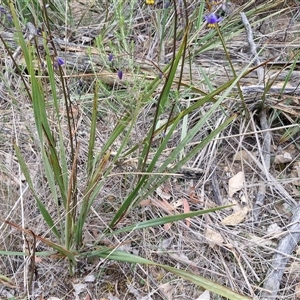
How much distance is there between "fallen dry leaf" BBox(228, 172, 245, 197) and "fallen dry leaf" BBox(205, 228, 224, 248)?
194mm

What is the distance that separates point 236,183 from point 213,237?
0.87 feet

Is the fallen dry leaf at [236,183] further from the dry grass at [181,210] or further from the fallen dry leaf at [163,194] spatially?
the fallen dry leaf at [163,194]

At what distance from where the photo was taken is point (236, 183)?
5.02 ft

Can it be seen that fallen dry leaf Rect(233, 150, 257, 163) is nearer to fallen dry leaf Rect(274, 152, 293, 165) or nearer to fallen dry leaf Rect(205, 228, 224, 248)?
fallen dry leaf Rect(274, 152, 293, 165)

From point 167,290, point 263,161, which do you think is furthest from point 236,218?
point 167,290

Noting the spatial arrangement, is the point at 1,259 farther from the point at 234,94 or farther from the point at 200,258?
the point at 234,94

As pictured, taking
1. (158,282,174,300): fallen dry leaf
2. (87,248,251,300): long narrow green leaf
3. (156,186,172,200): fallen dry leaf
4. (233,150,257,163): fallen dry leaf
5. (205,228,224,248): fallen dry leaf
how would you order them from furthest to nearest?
(233,150,257,163): fallen dry leaf
(156,186,172,200): fallen dry leaf
(205,228,224,248): fallen dry leaf
(158,282,174,300): fallen dry leaf
(87,248,251,300): long narrow green leaf

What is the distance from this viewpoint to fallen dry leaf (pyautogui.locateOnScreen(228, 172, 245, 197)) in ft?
4.95

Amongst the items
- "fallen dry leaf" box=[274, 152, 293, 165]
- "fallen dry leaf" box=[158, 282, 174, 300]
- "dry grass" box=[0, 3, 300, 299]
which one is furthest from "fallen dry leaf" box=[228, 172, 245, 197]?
"fallen dry leaf" box=[158, 282, 174, 300]

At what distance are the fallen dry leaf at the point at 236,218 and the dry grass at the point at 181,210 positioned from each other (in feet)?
0.03

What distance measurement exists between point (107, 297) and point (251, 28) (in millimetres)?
1434

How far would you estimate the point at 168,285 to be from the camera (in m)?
1.25

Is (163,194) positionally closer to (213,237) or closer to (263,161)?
(213,237)

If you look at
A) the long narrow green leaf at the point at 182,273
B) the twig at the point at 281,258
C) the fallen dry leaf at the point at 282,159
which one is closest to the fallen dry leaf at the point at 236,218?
the twig at the point at 281,258
